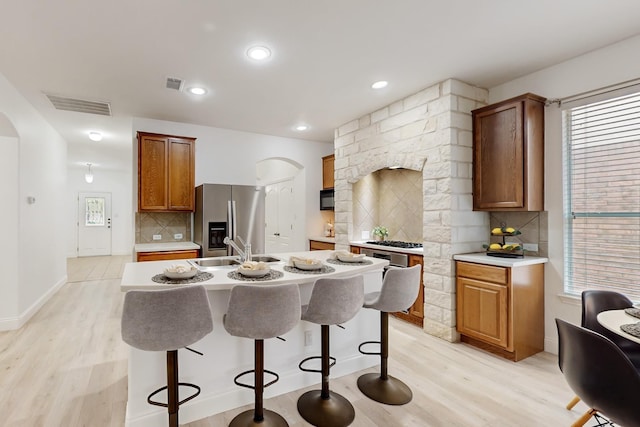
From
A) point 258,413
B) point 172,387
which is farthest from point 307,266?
point 172,387

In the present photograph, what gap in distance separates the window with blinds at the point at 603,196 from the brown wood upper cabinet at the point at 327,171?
350 cm

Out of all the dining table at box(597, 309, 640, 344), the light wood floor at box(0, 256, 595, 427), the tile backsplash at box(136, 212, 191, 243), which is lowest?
the light wood floor at box(0, 256, 595, 427)

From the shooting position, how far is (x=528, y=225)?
3385 millimetres

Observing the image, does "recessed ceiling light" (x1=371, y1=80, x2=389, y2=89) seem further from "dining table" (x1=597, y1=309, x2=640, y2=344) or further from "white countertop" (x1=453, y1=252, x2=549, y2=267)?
"dining table" (x1=597, y1=309, x2=640, y2=344)

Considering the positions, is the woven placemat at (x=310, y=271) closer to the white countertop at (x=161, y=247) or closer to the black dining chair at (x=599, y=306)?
the black dining chair at (x=599, y=306)

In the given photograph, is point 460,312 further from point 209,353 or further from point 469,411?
point 209,353

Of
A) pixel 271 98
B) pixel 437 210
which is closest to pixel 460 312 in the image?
pixel 437 210

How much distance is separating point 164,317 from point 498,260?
2.80 m

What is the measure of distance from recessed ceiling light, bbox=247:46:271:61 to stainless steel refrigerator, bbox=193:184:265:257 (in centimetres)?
201

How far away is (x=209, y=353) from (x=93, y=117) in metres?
4.18

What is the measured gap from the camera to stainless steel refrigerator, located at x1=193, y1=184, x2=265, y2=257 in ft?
14.5

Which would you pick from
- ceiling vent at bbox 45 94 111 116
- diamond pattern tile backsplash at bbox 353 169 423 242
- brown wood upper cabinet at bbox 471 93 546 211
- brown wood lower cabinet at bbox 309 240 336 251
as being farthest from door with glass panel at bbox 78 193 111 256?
brown wood upper cabinet at bbox 471 93 546 211

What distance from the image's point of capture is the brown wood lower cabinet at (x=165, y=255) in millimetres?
4109

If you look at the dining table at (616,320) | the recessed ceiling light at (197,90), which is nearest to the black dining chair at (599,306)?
the dining table at (616,320)
